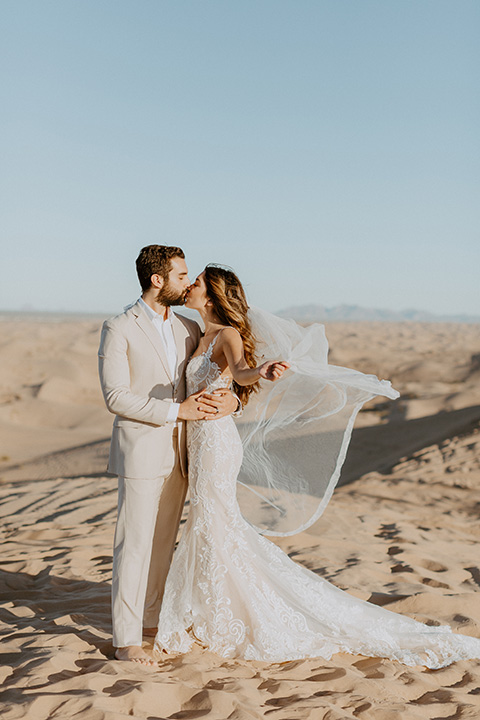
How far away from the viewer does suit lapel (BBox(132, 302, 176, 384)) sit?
387 cm

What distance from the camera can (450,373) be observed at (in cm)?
2278

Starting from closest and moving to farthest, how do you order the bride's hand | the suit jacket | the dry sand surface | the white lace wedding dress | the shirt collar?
1. the dry sand surface
2. the bride's hand
3. the suit jacket
4. the white lace wedding dress
5. the shirt collar

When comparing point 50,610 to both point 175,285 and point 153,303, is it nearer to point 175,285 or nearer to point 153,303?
point 153,303

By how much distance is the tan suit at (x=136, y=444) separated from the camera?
146 inches

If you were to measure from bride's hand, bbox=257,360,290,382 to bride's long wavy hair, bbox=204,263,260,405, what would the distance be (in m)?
0.39

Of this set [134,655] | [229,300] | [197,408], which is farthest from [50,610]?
[229,300]

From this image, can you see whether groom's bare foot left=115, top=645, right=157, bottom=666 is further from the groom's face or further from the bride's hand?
the groom's face

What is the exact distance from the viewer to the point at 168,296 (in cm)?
393

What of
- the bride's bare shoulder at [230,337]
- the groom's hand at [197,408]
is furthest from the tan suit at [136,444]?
the bride's bare shoulder at [230,337]

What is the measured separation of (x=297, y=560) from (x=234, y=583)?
2525 mm

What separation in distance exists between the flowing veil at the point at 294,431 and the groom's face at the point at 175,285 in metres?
0.52

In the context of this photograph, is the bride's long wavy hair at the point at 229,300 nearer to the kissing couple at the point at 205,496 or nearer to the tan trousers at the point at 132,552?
the kissing couple at the point at 205,496

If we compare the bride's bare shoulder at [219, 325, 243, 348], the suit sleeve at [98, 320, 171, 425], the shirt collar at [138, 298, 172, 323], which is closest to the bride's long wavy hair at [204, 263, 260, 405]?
the bride's bare shoulder at [219, 325, 243, 348]

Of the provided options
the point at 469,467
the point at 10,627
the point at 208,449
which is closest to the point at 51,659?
the point at 10,627
